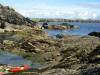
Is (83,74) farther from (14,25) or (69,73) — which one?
(14,25)

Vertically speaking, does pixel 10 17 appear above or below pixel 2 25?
above

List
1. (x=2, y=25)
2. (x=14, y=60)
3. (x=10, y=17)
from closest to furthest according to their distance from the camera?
(x=14, y=60), (x=2, y=25), (x=10, y=17)

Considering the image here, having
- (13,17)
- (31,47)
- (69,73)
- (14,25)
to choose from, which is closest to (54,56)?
(31,47)

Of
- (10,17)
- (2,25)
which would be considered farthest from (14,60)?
(10,17)

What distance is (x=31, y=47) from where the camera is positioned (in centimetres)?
4003

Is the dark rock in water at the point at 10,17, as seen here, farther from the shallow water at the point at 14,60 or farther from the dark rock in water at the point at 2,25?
the shallow water at the point at 14,60

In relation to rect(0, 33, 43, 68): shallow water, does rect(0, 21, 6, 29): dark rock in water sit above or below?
above

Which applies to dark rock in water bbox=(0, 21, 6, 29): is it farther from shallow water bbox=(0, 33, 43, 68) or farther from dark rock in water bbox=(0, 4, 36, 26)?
shallow water bbox=(0, 33, 43, 68)

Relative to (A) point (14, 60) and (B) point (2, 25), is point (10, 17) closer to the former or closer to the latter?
(B) point (2, 25)

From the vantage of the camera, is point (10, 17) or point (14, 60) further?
point (10, 17)

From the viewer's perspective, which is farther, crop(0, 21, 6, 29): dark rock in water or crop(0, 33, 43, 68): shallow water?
crop(0, 21, 6, 29): dark rock in water

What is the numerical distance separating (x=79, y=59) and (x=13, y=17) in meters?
86.4

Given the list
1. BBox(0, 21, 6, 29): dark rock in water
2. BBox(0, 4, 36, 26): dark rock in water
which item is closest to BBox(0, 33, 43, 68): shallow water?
BBox(0, 21, 6, 29): dark rock in water

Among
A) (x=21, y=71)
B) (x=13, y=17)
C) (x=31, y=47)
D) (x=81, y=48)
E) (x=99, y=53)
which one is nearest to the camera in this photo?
(x=21, y=71)
